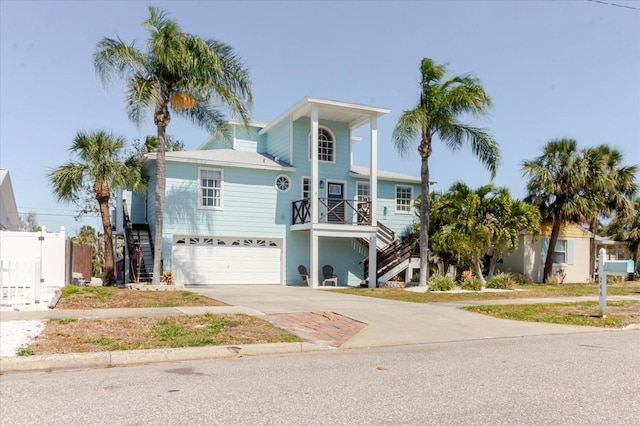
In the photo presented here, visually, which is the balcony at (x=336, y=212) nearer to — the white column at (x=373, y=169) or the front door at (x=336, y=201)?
the front door at (x=336, y=201)

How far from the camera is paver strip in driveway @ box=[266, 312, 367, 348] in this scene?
935 centimetres

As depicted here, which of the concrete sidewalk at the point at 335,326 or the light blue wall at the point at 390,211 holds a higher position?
the light blue wall at the point at 390,211

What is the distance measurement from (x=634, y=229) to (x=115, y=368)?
3145 cm

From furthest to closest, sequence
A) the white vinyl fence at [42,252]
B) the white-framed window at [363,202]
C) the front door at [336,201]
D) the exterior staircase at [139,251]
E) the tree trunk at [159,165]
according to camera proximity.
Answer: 1. the white-framed window at [363,202]
2. the front door at [336,201]
3. the exterior staircase at [139,251]
4. the tree trunk at [159,165]
5. the white vinyl fence at [42,252]

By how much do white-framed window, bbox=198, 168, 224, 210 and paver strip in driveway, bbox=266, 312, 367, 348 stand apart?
11736mm

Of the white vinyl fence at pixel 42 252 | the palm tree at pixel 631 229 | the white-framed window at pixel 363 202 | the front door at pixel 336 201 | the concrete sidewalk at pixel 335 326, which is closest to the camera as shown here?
the concrete sidewalk at pixel 335 326

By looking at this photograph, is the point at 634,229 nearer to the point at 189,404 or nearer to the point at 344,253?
the point at 344,253

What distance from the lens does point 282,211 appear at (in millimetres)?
24062

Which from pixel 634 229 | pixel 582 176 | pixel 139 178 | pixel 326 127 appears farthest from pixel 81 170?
pixel 634 229

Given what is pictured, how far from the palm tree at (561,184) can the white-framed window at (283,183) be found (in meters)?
11.7

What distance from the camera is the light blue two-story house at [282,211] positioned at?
2212cm

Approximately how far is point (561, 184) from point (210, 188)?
1664cm

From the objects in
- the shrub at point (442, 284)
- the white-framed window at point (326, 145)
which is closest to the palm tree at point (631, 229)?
the shrub at point (442, 284)

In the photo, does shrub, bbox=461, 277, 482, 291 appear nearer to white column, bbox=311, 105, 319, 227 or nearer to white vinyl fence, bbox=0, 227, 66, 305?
white column, bbox=311, 105, 319, 227
